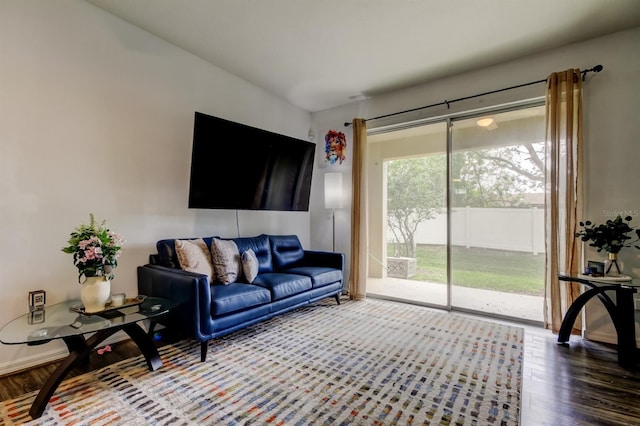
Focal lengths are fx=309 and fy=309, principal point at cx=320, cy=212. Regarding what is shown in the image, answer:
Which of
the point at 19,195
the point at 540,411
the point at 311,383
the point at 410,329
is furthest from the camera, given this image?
the point at 410,329

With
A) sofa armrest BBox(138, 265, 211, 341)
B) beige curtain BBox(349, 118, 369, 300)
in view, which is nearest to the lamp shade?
beige curtain BBox(349, 118, 369, 300)

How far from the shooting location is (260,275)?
325cm

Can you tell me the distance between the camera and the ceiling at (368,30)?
8.22 ft

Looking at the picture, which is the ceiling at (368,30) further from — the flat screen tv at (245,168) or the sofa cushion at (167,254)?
the sofa cushion at (167,254)

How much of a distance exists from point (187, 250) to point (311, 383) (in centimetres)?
155

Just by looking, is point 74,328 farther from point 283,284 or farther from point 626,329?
point 626,329

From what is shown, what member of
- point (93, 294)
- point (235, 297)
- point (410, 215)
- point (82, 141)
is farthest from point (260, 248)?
point (410, 215)

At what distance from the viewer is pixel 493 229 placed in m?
3.51

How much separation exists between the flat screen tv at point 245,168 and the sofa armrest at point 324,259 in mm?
649

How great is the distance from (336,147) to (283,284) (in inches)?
92.6

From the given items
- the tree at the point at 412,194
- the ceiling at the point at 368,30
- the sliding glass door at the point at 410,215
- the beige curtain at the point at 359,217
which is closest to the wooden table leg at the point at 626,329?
the sliding glass door at the point at 410,215

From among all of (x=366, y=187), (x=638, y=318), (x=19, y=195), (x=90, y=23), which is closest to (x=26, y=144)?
(x=19, y=195)

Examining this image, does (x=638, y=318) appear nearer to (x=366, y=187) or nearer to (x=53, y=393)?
(x=366, y=187)

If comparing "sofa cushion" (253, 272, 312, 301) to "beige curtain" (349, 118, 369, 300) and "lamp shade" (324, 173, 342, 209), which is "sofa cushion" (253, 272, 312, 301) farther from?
"lamp shade" (324, 173, 342, 209)
